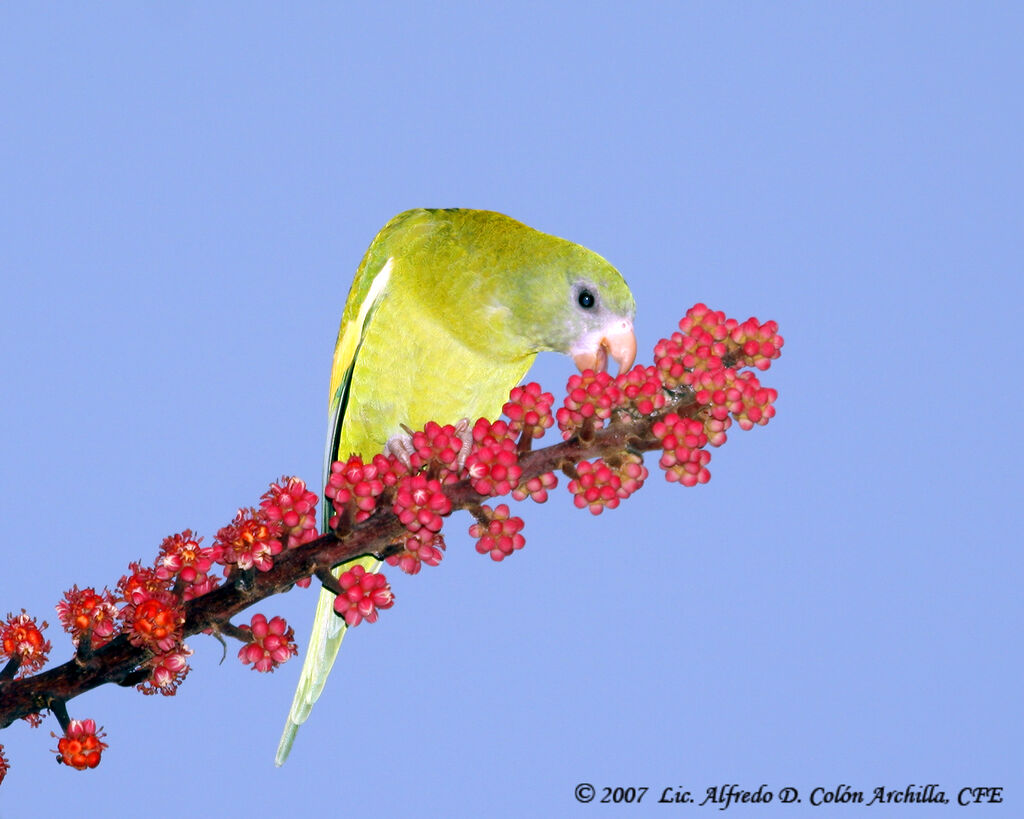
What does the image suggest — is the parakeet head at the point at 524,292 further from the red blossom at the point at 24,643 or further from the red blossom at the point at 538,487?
the red blossom at the point at 24,643

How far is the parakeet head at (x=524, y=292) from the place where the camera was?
8.02 ft

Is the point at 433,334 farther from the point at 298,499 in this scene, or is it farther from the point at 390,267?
the point at 298,499

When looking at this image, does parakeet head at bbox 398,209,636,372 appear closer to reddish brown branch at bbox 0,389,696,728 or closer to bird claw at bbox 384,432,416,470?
bird claw at bbox 384,432,416,470

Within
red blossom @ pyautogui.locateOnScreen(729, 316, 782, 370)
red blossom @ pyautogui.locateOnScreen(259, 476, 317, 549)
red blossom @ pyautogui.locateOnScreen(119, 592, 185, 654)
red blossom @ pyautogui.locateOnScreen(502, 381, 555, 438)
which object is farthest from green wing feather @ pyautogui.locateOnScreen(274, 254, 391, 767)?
red blossom @ pyautogui.locateOnScreen(729, 316, 782, 370)

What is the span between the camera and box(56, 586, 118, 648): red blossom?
1633 millimetres

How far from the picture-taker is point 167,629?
1.61 metres

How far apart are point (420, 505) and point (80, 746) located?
0.71m

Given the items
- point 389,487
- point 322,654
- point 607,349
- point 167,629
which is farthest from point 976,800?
point 167,629

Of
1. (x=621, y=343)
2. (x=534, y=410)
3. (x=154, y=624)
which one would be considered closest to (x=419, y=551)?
(x=534, y=410)

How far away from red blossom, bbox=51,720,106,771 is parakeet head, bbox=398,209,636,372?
141 cm

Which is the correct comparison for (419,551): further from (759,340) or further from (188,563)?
(759,340)

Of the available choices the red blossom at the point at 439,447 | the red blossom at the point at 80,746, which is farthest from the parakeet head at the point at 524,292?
the red blossom at the point at 80,746

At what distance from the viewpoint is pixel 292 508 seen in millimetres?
1733

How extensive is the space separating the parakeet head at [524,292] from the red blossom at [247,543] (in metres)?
1.07
